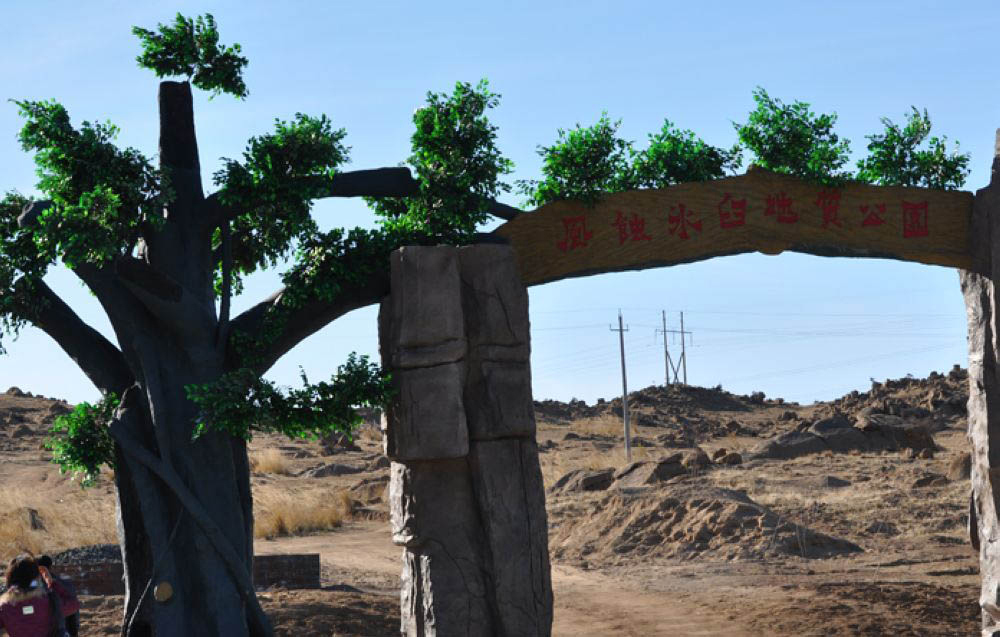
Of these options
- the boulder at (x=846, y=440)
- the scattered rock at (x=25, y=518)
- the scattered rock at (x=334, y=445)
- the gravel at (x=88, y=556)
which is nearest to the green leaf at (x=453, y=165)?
the gravel at (x=88, y=556)

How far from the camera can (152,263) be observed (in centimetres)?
853

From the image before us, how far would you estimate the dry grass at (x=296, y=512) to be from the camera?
62.4ft

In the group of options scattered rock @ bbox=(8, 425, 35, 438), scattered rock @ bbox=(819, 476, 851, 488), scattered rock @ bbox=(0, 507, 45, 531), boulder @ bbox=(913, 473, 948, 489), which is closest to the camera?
scattered rock @ bbox=(0, 507, 45, 531)

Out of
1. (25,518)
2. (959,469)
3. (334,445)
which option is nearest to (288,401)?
(25,518)

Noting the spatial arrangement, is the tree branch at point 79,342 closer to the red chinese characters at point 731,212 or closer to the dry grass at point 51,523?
the red chinese characters at point 731,212

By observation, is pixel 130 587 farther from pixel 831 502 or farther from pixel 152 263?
pixel 831 502

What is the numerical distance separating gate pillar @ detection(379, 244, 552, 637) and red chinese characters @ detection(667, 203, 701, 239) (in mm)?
1404

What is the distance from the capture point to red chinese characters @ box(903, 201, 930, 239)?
9.19m

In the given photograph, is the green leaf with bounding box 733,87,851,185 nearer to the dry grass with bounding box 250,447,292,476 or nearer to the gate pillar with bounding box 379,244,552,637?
the gate pillar with bounding box 379,244,552,637

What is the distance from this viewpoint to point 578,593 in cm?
1366

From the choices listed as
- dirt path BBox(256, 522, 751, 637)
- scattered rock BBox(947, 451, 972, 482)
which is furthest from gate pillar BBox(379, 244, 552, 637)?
scattered rock BBox(947, 451, 972, 482)

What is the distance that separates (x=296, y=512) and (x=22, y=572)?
12.4m

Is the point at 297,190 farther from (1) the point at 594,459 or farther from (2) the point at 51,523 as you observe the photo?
(1) the point at 594,459

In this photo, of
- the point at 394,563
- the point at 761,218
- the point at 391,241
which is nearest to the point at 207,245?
the point at 391,241
